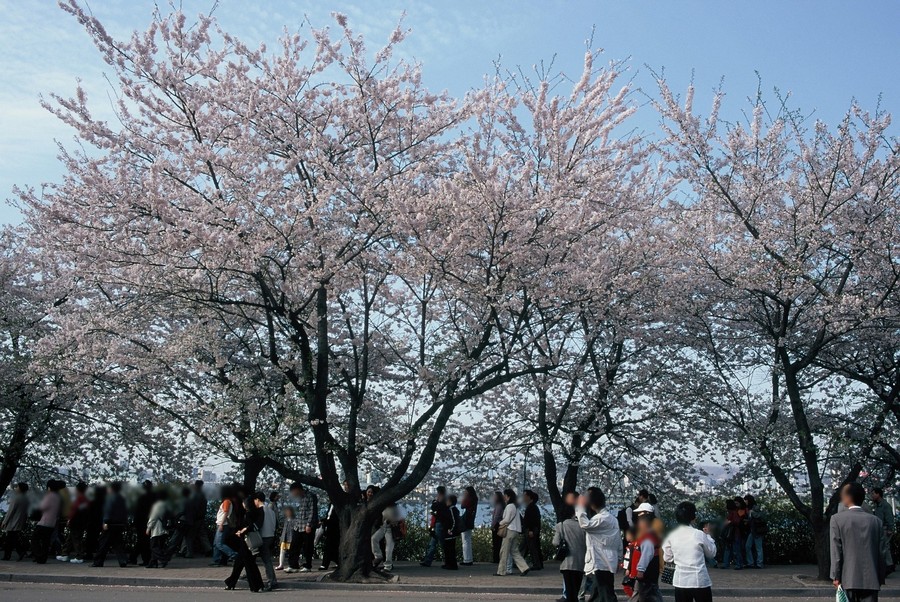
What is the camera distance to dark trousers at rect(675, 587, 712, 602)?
7.40m

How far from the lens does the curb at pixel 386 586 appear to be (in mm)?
13352

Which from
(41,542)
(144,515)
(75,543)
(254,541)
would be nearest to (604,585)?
(254,541)

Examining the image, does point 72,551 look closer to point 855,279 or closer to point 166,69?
point 166,69

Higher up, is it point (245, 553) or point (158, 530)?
point (158, 530)

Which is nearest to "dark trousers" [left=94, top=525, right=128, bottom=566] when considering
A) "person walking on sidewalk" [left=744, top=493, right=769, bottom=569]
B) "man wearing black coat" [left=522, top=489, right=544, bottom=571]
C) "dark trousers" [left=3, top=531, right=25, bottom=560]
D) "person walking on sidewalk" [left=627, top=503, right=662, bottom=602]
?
"dark trousers" [left=3, top=531, right=25, bottom=560]

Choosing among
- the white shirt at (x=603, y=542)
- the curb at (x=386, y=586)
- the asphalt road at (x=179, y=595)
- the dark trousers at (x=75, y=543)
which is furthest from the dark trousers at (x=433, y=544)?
the white shirt at (x=603, y=542)

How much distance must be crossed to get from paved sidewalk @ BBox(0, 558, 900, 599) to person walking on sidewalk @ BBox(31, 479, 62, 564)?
0.23m

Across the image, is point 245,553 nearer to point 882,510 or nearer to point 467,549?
point 467,549

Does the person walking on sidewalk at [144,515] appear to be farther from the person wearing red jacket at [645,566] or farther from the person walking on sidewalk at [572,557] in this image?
the person wearing red jacket at [645,566]

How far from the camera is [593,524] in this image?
29.5 ft

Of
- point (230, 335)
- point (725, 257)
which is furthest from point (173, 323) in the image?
point (725, 257)

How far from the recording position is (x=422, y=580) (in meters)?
14.1

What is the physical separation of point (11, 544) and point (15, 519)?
2.82ft

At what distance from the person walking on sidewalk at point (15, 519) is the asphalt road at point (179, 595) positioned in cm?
272
